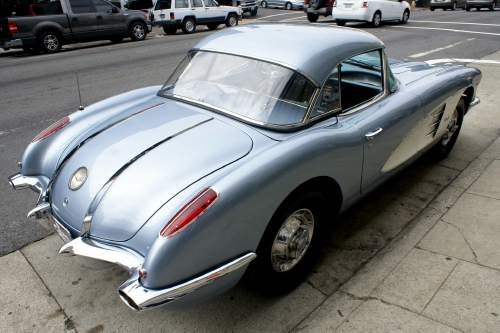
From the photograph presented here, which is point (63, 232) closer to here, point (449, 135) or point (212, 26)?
point (449, 135)

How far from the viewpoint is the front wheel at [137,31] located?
14844 millimetres

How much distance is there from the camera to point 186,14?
16.7 metres

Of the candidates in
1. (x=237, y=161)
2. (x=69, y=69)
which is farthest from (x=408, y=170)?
(x=69, y=69)

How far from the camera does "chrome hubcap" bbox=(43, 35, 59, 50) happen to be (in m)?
12.8

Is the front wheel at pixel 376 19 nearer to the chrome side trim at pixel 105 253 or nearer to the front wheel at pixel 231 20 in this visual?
the front wheel at pixel 231 20

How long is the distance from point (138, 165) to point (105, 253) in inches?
22.2

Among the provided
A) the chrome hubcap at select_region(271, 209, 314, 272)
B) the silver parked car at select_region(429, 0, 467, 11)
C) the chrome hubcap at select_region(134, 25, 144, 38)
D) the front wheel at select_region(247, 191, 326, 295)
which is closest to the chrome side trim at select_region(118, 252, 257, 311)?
the front wheel at select_region(247, 191, 326, 295)

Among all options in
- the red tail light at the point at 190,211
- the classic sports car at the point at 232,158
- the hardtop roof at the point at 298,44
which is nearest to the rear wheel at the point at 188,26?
the classic sports car at the point at 232,158

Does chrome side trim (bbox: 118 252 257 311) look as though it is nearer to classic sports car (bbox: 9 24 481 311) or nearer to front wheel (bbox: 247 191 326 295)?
classic sports car (bbox: 9 24 481 311)

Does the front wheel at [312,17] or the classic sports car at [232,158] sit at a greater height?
the classic sports car at [232,158]

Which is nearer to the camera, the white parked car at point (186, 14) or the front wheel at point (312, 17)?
the white parked car at point (186, 14)

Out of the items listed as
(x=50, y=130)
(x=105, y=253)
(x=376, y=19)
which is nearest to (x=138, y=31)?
(x=376, y=19)

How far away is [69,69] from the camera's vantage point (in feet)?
32.9

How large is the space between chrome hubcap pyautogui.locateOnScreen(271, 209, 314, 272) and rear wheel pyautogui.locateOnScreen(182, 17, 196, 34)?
15.5 metres
